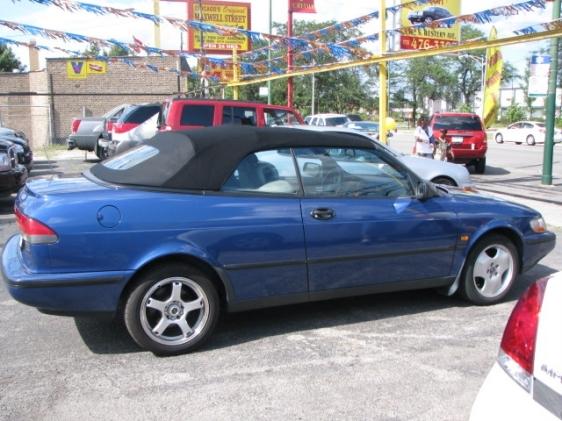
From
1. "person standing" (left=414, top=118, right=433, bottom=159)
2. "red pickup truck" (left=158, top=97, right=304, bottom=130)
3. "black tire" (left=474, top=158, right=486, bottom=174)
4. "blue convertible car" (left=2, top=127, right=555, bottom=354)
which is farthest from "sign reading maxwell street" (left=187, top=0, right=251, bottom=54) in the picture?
"blue convertible car" (left=2, top=127, right=555, bottom=354)

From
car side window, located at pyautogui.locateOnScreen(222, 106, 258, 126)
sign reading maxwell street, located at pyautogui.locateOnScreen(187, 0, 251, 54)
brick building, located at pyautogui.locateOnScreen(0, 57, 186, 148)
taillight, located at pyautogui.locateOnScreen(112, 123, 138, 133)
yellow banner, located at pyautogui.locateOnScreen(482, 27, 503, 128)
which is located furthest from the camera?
sign reading maxwell street, located at pyautogui.locateOnScreen(187, 0, 251, 54)

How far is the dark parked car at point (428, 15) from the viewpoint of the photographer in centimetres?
1595

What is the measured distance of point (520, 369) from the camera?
87.0 inches

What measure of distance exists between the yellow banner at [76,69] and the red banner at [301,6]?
10.00m

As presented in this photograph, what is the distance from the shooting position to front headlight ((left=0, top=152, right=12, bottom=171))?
380 inches

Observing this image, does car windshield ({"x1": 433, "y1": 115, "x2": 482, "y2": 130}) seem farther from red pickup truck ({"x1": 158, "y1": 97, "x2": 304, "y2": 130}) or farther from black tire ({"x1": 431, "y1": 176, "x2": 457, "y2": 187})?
black tire ({"x1": 431, "y1": 176, "x2": 457, "y2": 187})

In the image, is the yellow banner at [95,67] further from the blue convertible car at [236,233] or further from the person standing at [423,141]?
the blue convertible car at [236,233]

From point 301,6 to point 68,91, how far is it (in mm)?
15779

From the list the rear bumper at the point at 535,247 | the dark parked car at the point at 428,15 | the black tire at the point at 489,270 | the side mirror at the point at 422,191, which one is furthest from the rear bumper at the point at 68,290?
the dark parked car at the point at 428,15

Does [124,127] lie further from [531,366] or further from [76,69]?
[531,366]

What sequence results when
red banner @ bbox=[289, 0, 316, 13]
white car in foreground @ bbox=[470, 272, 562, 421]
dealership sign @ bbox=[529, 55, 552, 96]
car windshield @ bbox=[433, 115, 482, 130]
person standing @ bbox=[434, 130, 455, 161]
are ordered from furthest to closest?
red banner @ bbox=[289, 0, 316, 13], car windshield @ bbox=[433, 115, 482, 130], person standing @ bbox=[434, 130, 455, 161], dealership sign @ bbox=[529, 55, 552, 96], white car in foreground @ bbox=[470, 272, 562, 421]

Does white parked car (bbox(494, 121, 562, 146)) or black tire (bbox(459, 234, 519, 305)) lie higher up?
white parked car (bbox(494, 121, 562, 146))

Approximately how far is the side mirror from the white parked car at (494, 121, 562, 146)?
106 feet

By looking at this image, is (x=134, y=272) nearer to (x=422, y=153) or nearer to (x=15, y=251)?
(x=15, y=251)
